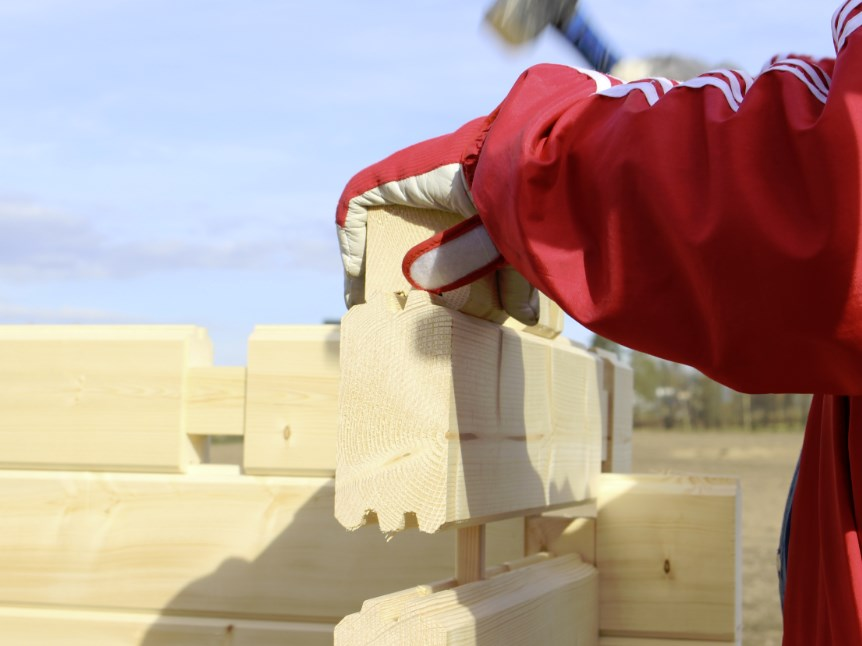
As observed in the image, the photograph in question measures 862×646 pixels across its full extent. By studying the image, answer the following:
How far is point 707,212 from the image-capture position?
1.01 metres

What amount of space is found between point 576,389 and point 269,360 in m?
0.75

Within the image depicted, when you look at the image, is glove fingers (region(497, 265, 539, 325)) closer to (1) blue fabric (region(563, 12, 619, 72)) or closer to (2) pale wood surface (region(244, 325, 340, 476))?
(1) blue fabric (region(563, 12, 619, 72))

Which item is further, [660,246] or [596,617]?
[596,617]

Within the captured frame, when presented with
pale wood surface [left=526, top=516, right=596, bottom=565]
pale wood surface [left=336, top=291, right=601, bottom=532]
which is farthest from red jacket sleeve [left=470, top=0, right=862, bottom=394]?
pale wood surface [left=526, top=516, right=596, bottom=565]

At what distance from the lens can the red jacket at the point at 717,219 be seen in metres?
0.96

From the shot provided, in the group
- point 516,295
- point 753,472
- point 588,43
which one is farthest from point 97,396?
point 753,472

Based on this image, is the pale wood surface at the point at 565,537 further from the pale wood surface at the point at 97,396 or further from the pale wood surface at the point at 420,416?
the pale wood surface at the point at 97,396

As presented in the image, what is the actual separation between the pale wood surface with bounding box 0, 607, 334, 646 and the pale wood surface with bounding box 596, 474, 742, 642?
0.66 meters

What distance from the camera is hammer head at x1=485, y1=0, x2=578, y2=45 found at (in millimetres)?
1488

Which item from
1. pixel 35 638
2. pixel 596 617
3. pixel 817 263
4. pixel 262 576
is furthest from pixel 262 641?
pixel 817 263

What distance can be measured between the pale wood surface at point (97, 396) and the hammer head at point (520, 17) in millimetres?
1232

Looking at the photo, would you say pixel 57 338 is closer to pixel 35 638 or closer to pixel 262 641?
pixel 35 638

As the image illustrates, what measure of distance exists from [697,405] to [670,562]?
23982mm

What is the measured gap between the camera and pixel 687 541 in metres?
2.12
